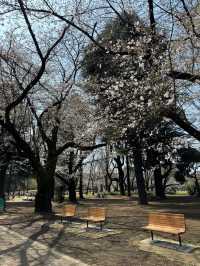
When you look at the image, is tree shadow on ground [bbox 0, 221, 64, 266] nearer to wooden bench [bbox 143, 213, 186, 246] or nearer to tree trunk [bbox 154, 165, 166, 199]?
wooden bench [bbox 143, 213, 186, 246]

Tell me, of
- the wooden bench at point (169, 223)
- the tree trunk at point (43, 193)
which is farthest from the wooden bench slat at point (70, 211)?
the wooden bench at point (169, 223)

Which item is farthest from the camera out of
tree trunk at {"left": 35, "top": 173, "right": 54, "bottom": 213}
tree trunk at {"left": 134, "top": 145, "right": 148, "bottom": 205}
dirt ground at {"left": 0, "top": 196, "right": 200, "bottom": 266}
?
tree trunk at {"left": 134, "top": 145, "right": 148, "bottom": 205}

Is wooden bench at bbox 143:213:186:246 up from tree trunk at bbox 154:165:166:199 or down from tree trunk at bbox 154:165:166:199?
down

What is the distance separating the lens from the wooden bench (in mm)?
10879

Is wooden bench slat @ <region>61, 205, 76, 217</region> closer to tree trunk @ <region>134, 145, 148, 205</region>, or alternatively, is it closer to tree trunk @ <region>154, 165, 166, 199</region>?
tree trunk @ <region>134, 145, 148, 205</region>

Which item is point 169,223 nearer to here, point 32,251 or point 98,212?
point 32,251

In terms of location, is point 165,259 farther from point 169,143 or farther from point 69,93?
point 169,143

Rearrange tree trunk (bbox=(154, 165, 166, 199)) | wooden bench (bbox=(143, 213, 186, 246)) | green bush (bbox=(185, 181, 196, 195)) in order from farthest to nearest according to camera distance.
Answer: green bush (bbox=(185, 181, 196, 195)), tree trunk (bbox=(154, 165, 166, 199)), wooden bench (bbox=(143, 213, 186, 246))

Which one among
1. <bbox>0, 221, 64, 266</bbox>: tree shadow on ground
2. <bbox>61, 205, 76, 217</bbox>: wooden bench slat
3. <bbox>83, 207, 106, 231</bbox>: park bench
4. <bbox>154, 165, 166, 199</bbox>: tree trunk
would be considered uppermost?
<bbox>154, 165, 166, 199</bbox>: tree trunk

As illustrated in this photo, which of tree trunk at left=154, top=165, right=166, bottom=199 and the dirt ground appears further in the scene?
tree trunk at left=154, top=165, right=166, bottom=199

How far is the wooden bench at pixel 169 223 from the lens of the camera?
35.7 ft

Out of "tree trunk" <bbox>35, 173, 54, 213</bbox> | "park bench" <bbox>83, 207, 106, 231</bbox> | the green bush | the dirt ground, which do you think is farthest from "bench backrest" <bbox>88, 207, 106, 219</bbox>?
the green bush

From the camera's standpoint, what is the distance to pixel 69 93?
2603 centimetres

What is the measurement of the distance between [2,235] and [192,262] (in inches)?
308
